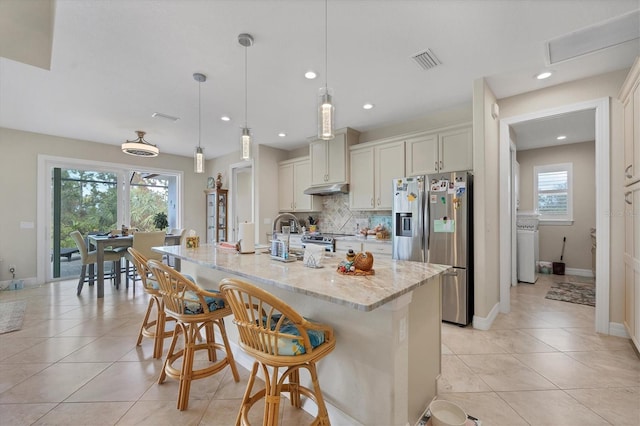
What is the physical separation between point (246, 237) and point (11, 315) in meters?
3.35

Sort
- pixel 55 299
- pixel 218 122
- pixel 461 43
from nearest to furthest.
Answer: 1. pixel 461 43
2. pixel 55 299
3. pixel 218 122

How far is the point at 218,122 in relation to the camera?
4273 mm

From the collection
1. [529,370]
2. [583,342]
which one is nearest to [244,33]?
[529,370]

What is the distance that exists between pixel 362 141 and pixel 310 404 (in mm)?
3934

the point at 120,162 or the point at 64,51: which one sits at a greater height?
the point at 64,51

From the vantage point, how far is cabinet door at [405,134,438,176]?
355cm

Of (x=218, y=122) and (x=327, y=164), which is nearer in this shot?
(x=218, y=122)

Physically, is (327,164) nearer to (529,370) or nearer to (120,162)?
(529,370)

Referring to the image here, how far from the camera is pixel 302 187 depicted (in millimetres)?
5270

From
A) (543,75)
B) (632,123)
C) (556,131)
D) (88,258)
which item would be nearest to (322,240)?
(543,75)

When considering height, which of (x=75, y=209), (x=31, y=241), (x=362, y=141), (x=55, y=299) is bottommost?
(x=55, y=299)

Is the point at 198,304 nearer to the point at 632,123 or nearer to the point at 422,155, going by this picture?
the point at 422,155

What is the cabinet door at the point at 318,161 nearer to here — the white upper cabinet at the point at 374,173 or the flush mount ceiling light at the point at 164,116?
the white upper cabinet at the point at 374,173

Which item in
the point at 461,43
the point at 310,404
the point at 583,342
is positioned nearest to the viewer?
the point at 310,404
